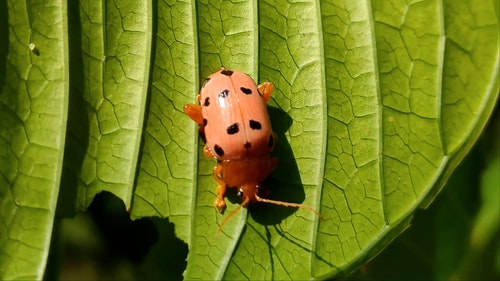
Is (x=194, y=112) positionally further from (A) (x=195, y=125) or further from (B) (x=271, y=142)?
(B) (x=271, y=142)

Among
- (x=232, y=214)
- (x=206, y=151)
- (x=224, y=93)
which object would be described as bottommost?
(x=232, y=214)

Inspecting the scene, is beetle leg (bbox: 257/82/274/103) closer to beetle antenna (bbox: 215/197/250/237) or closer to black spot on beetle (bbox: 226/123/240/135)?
black spot on beetle (bbox: 226/123/240/135)

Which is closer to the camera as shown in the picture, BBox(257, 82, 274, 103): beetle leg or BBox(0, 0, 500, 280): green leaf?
BBox(0, 0, 500, 280): green leaf

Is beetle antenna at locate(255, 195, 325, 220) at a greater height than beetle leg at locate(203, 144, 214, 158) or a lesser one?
lesser

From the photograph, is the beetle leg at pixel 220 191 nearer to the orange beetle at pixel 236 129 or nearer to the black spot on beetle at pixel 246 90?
the orange beetle at pixel 236 129

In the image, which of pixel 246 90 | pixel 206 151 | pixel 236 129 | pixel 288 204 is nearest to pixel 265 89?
pixel 246 90

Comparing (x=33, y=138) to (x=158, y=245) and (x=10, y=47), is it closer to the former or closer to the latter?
(x=10, y=47)

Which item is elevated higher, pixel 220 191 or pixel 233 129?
pixel 233 129

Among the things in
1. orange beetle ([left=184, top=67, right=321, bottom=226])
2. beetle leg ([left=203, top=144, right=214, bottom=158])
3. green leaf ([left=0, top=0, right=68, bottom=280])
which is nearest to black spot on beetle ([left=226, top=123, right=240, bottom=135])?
orange beetle ([left=184, top=67, right=321, bottom=226])

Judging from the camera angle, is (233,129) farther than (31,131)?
Yes
